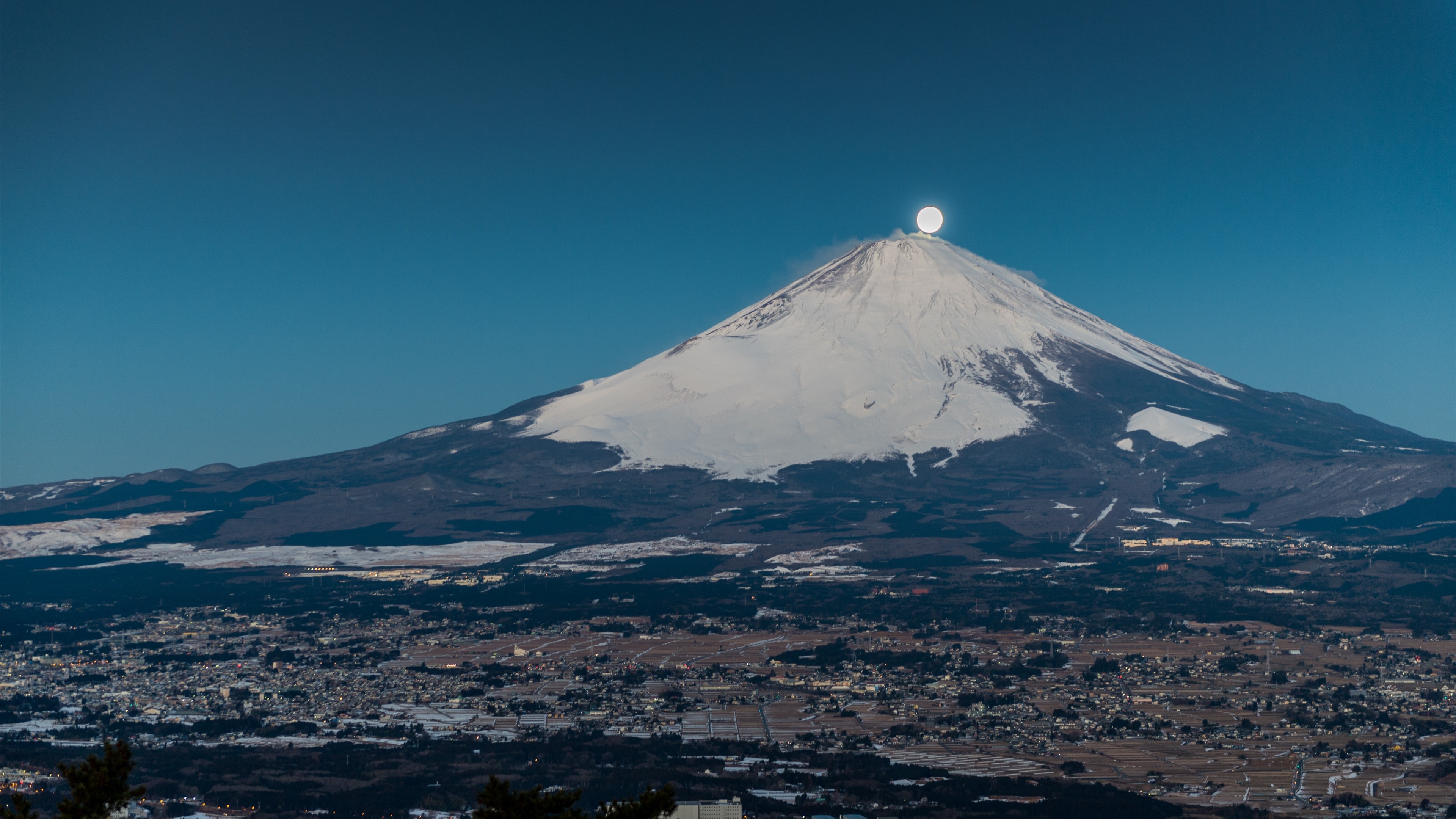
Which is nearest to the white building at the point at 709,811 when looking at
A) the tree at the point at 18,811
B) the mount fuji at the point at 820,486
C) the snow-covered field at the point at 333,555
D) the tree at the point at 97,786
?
the tree at the point at 97,786

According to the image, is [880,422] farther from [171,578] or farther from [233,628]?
[233,628]

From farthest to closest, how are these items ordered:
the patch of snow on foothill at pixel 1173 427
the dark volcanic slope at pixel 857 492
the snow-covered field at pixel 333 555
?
the patch of snow on foothill at pixel 1173 427
the dark volcanic slope at pixel 857 492
the snow-covered field at pixel 333 555

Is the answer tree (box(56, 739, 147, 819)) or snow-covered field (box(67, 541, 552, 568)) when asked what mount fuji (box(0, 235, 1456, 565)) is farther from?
tree (box(56, 739, 147, 819))

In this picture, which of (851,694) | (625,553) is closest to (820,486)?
(625,553)

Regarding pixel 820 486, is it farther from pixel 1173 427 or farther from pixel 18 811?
pixel 18 811

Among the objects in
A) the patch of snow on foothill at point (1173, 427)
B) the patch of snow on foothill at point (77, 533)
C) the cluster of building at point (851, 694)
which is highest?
the patch of snow on foothill at point (1173, 427)

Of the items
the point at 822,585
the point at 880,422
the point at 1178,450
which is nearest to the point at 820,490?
the point at 880,422

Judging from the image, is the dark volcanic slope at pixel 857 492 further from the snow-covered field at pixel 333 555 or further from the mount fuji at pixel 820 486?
the snow-covered field at pixel 333 555
